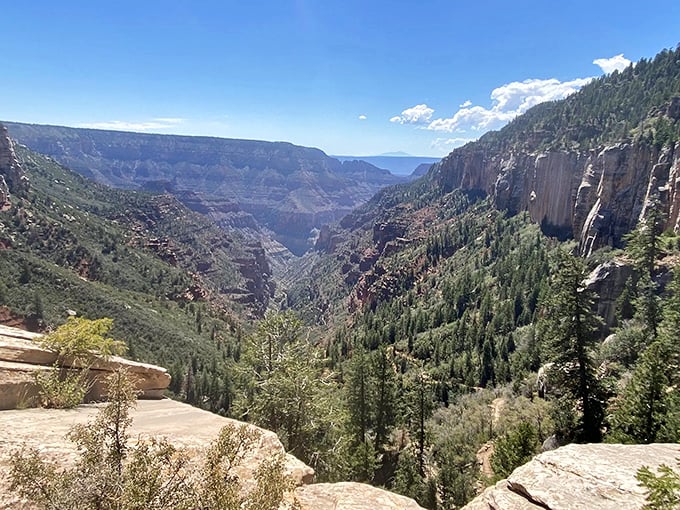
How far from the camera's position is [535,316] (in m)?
85.3

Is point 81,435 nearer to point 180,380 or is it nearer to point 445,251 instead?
point 180,380

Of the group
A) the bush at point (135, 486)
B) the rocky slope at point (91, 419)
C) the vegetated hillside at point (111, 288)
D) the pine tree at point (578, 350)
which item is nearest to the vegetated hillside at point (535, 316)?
the pine tree at point (578, 350)

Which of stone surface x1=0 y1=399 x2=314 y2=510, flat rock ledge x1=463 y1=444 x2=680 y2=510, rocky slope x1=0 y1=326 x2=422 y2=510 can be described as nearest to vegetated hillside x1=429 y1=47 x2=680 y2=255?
flat rock ledge x1=463 y1=444 x2=680 y2=510

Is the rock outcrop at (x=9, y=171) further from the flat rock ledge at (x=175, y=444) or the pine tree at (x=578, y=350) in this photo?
the pine tree at (x=578, y=350)

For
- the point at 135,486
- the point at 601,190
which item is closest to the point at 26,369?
the point at 135,486

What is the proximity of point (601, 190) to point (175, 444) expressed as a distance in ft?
375

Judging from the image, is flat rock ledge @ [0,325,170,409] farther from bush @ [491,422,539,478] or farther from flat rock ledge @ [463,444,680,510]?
bush @ [491,422,539,478]

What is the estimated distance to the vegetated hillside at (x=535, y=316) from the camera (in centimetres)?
2628

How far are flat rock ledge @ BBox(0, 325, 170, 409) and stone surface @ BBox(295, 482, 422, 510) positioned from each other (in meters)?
4.97

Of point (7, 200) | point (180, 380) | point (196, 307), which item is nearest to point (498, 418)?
point (180, 380)

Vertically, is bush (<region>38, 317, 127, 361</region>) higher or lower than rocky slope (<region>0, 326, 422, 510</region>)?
higher

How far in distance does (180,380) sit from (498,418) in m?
60.0

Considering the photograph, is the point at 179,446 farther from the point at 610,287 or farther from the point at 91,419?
the point at 610,287

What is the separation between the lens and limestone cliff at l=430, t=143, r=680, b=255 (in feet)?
262
